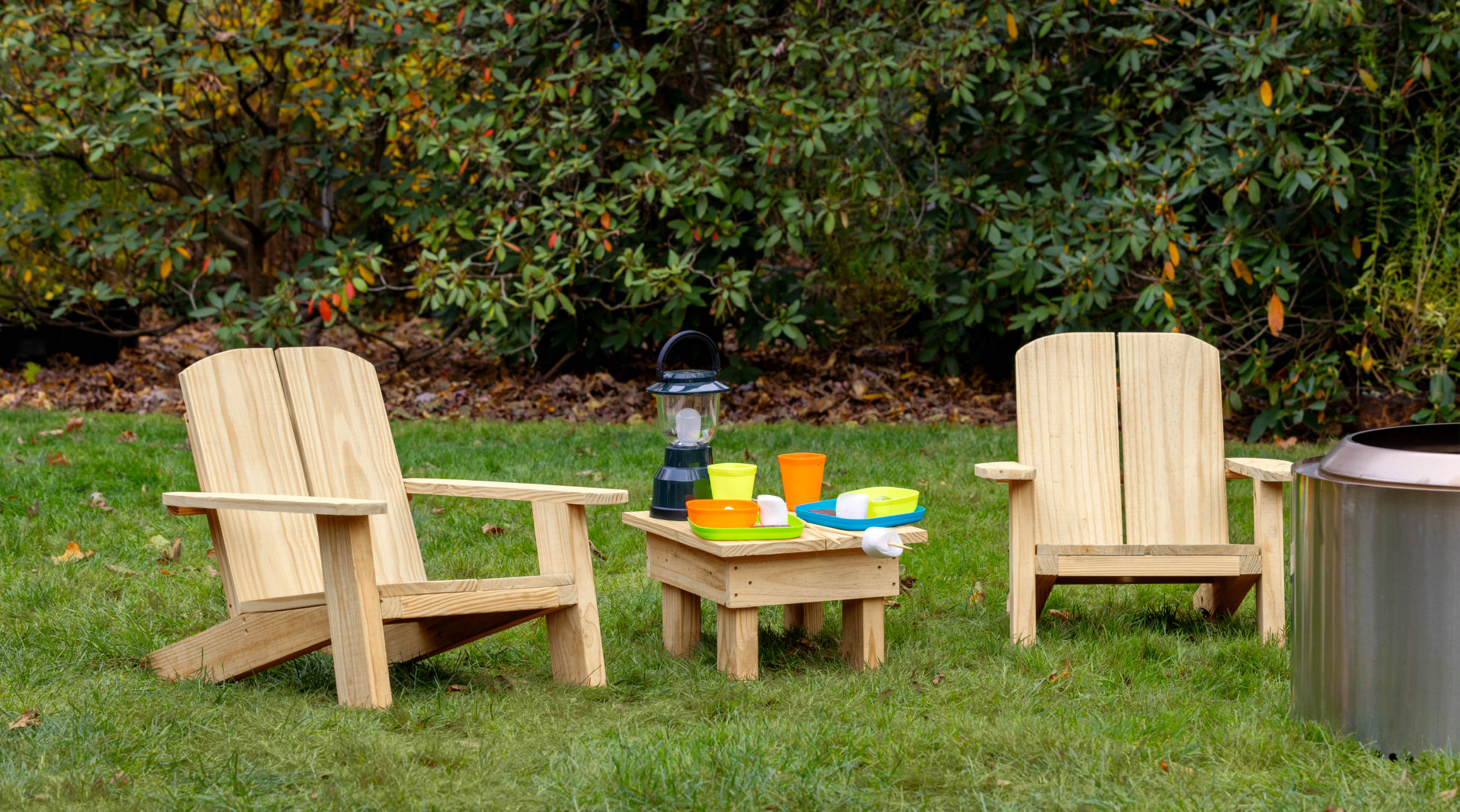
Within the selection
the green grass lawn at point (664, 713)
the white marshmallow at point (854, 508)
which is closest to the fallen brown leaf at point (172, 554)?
the green grass lawn at point (664, 713)

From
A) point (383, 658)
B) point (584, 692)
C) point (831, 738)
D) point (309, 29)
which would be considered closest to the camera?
point (831, 738)

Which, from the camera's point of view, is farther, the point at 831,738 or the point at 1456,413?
the point at 1456,413

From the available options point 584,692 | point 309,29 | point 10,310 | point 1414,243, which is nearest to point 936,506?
point 584,692

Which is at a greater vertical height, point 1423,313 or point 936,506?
point 1423,313

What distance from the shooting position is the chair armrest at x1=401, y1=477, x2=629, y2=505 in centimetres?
320

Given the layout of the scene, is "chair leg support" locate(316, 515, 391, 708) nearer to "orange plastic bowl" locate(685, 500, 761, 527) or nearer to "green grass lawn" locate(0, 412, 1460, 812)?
"green grass lawn" locate(0, 412, 1460, 812)

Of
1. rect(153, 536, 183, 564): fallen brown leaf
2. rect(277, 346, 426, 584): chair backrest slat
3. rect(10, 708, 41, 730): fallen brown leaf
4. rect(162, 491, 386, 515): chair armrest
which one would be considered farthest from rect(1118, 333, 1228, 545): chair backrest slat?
rect(153, 536, 183, 564): fallen brown leaf

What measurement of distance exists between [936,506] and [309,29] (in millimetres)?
4778

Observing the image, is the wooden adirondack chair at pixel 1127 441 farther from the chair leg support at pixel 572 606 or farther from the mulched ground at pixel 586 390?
the mulched ground at pixel 586 390

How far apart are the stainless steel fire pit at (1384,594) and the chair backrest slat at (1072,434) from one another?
1099mm

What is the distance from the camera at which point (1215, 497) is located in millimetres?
3818

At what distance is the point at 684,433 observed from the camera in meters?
3.54

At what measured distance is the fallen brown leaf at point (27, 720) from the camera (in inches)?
108

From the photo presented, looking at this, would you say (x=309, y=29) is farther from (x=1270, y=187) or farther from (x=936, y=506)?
(x=1270, y=187)
